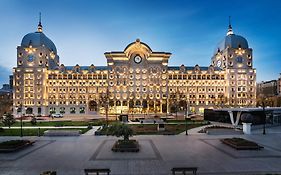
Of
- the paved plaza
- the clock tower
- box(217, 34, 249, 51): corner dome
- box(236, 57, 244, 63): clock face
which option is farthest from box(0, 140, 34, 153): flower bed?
box(217, 34, 249, 51): corner dome

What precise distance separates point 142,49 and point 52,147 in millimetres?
93418

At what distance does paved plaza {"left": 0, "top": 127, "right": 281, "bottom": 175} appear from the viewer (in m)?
19.6

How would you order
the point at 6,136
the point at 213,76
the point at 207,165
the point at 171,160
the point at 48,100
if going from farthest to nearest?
1. the point at 213,76
2. the point at 48,100
3. the point at 6,136
4. the point at 171,160
5. the point at 207,165

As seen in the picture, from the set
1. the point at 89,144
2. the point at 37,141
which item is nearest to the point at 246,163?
the point at 89,144

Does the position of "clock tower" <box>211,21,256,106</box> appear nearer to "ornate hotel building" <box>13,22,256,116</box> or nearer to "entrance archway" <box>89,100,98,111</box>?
"ornate hotel building" <box>13,22,256,116</box>

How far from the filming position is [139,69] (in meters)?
120

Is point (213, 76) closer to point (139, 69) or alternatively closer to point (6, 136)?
point (139, 69)

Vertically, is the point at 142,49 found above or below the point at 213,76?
above

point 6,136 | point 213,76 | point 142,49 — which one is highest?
point 142,49

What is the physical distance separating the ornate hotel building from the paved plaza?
8539 cm

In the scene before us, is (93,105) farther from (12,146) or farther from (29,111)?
(12,146)

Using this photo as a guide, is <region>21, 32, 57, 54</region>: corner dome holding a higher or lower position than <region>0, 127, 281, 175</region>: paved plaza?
higher

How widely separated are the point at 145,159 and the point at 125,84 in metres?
96.3

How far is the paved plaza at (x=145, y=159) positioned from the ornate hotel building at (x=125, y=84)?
85.4 m
